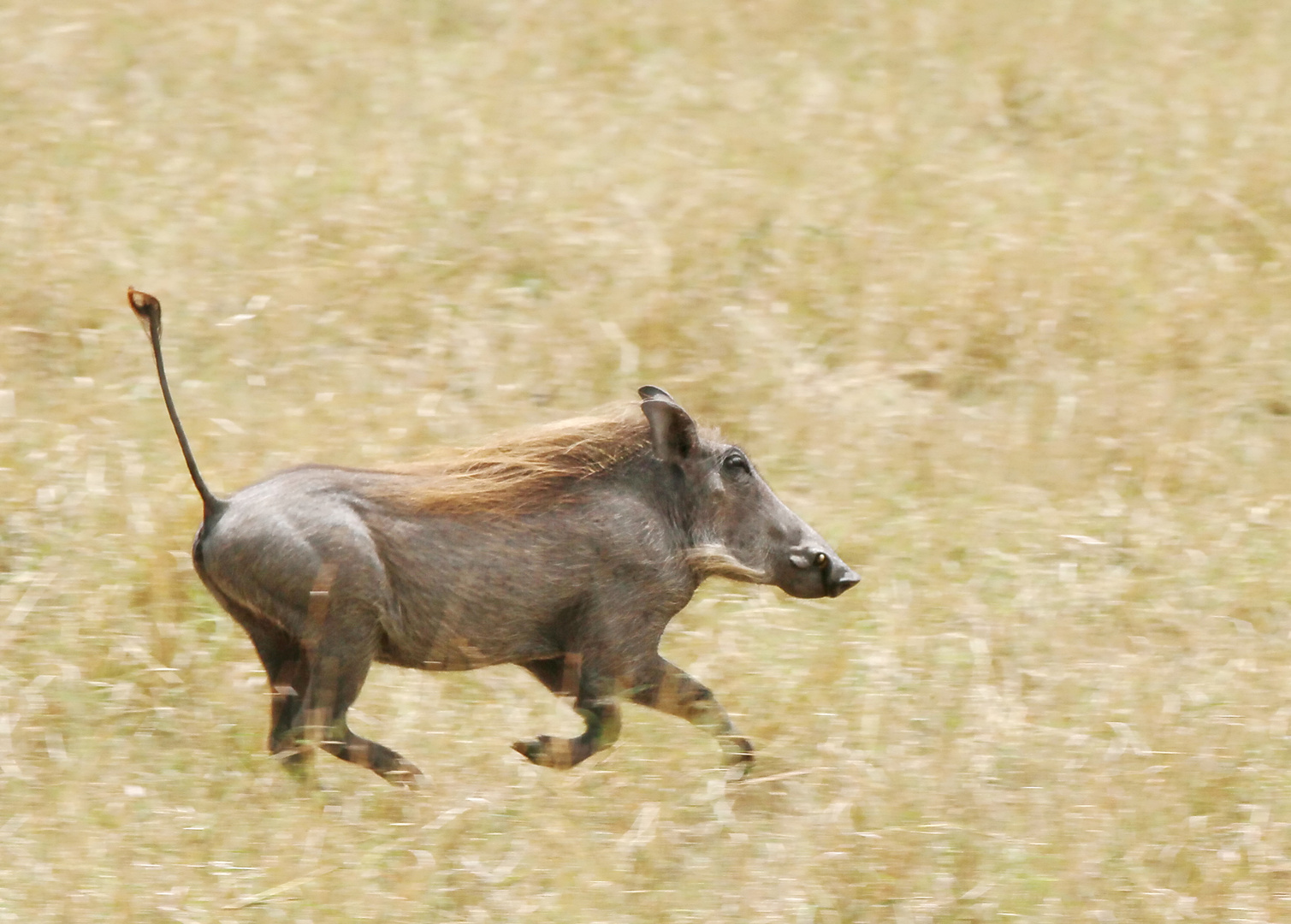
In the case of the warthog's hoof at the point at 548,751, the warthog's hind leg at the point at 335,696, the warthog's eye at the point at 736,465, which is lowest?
the warthog's hoof at the point at 548,751

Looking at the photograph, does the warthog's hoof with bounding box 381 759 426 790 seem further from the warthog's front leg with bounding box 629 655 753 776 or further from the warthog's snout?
the warthog's snout

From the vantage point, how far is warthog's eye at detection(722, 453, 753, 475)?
4.35m

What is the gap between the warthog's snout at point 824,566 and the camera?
4.34 metres

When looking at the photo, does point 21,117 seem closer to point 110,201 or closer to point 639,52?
point 110,201

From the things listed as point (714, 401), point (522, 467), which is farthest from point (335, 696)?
point (714, 401)

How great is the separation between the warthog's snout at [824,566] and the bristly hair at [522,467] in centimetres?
44

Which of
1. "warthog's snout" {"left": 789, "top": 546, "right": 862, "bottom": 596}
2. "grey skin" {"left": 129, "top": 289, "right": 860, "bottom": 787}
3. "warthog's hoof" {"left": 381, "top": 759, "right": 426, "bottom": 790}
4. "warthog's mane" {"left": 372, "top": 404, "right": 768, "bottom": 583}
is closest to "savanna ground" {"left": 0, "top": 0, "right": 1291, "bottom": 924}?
"warthog's hoof" {"left": 381, "top": 759, "right": 426, "bottom": 790}

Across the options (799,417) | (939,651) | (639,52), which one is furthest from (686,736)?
(639,52)

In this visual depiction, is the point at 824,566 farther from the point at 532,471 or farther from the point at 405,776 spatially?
the point at 405,776

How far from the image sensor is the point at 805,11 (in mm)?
8938

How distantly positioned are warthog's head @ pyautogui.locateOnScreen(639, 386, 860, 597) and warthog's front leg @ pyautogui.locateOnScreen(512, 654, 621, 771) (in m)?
0.39

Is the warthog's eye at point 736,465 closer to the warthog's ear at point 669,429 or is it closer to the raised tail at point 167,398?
the warthog's ear at point 669,429

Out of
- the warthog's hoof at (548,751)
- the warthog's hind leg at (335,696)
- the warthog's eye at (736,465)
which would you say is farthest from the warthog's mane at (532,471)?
the warthog's hoof at (548,751)

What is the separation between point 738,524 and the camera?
4.34 meters
